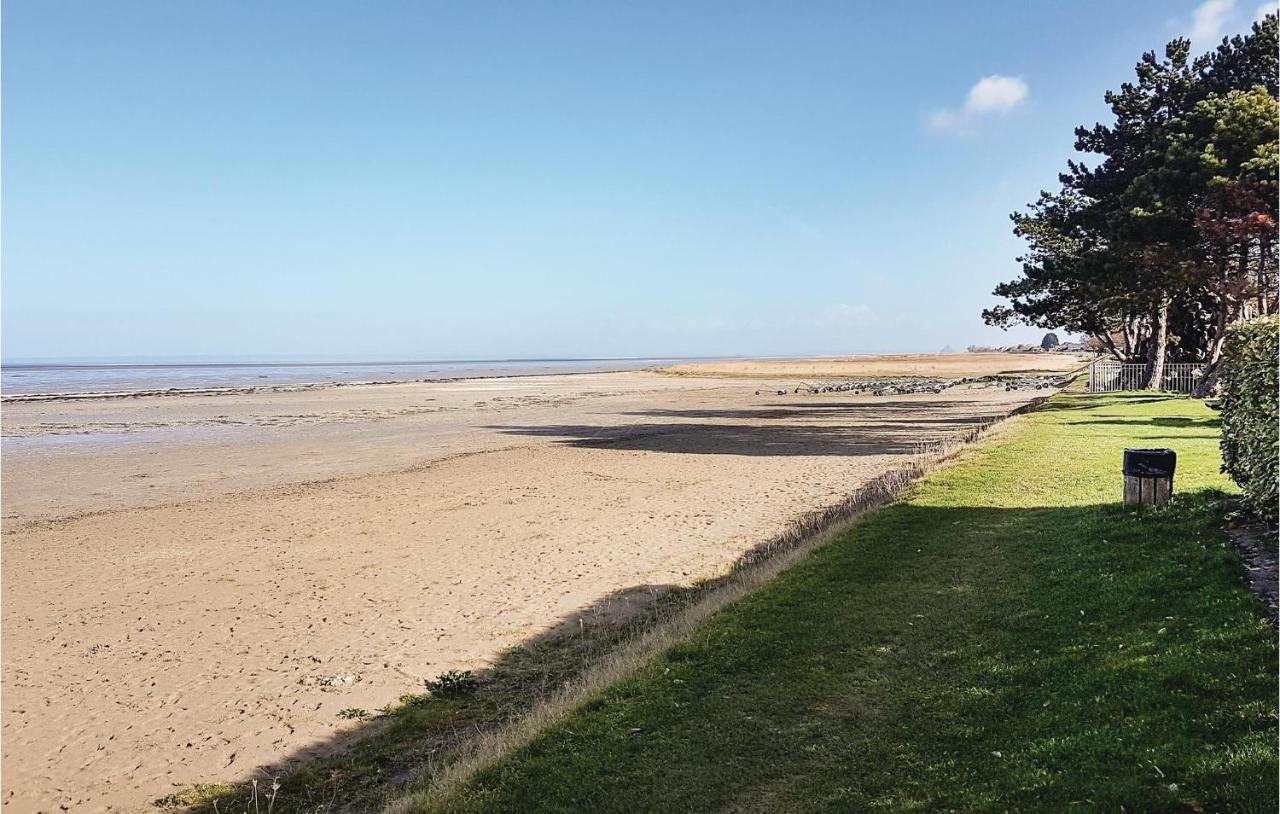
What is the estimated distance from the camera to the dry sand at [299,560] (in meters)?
7.83

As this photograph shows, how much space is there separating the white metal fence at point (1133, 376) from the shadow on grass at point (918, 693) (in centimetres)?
3530

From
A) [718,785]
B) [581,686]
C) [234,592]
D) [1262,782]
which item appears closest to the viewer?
[1262,782]

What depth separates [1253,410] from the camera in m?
8.41

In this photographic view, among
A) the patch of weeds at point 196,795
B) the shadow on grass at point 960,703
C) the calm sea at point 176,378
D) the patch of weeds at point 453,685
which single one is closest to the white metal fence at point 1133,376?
the shadow on grass at point 960,703

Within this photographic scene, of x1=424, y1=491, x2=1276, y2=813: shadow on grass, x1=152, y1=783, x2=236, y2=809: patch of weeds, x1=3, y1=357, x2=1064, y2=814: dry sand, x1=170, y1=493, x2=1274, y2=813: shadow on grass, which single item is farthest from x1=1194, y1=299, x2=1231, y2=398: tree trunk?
x1=152, y1=783, x2=236, y2=809: patch of weeds

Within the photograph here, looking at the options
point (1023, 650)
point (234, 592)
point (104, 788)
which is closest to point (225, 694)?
point (104, 788)

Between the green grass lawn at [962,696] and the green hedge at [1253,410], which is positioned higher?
the green hedge at [1253,410]

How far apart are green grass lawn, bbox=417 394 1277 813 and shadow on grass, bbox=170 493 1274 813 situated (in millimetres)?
22

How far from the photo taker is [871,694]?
20.5ft

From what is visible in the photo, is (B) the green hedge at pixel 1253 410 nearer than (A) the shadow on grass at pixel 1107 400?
Yes

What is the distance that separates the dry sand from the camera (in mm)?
7828

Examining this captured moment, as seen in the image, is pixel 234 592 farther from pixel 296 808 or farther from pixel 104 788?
pixel 296 808

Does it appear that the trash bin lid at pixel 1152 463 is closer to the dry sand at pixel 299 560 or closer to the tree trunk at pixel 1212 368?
the dry sand at pixel 299 560

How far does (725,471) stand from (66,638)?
15.9 metres
